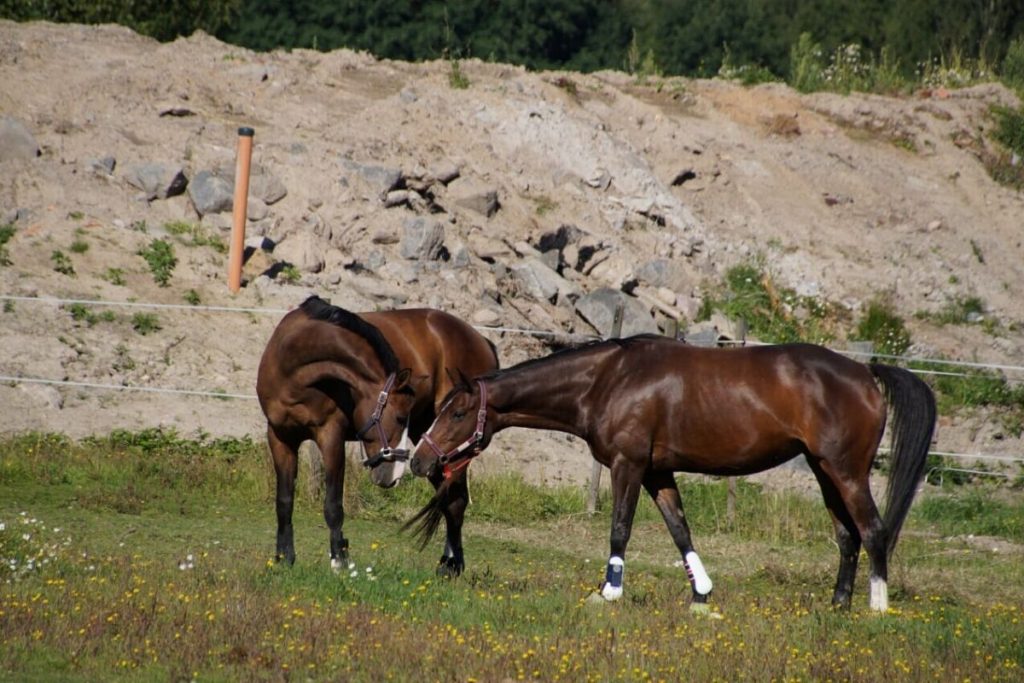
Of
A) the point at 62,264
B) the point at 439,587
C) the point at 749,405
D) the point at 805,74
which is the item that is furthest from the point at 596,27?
the point at 439,587

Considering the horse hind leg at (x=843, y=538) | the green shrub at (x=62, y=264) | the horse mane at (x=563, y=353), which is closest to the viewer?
the horse hind leg at (x=843, y=538)

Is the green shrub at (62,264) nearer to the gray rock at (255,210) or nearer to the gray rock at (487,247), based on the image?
the gray rock at (255,210)

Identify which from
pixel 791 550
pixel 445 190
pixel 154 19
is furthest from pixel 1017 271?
pixel 154 19

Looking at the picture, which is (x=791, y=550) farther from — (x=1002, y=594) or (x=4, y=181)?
(x=4, y=181)

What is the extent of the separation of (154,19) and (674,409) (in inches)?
1379

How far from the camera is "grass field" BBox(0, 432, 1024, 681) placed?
7.64 meters

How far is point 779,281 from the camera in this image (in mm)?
23844

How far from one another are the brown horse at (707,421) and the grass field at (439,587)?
0.63 meters

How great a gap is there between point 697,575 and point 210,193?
12.3m

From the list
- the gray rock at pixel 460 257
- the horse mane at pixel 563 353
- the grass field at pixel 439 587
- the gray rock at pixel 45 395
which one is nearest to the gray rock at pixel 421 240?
the gray rock at pixel 460 257

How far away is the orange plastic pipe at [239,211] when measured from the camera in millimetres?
18031

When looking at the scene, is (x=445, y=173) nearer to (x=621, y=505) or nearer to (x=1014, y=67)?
(x=621, y=505)

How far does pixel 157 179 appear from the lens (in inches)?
793

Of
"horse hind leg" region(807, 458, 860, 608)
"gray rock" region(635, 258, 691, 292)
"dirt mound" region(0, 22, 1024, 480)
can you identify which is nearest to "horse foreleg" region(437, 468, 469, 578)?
"horse hind leg" region(807, 458, 860, 608)
